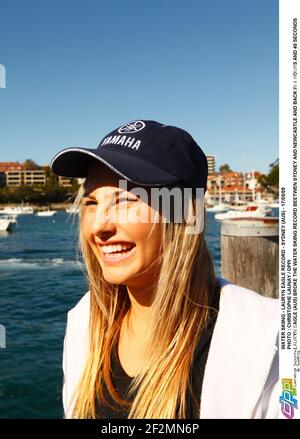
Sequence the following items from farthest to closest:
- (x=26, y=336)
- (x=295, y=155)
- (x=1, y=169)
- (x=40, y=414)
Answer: (x=1, y=169)
(x=26, y=336)
(x=40, y=414)
(x=295, y=155)

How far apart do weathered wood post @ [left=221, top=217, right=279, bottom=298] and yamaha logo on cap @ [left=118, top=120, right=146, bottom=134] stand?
2180mm

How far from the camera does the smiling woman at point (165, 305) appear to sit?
133 centimetres

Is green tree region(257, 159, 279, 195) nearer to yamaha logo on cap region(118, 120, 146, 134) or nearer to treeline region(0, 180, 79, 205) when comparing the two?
treeline region(0, 180, 79, 205)

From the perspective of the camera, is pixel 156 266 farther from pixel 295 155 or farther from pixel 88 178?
pixel 295 155

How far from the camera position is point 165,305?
1479 millimetres

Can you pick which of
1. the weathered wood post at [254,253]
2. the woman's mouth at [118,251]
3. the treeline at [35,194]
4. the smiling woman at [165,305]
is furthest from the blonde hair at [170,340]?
the treeline at [35,194]

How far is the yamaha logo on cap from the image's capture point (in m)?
1.47

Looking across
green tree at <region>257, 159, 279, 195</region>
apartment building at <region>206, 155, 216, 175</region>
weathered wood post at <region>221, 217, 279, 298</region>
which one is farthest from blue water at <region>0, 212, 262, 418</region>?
green tree at <region>257, 159, 279, 195</region>

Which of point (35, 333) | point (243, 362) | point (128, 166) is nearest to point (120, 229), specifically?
point (128, 166)

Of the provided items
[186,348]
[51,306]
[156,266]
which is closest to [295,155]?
[156,266]

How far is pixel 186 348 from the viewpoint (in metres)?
1.43

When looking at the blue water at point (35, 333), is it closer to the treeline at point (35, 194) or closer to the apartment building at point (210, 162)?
the apartment building at point (210, 162)

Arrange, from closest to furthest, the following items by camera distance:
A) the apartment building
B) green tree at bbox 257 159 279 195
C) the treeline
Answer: the apartment building, green tree at bbox 257 159 279 195, the treeline
